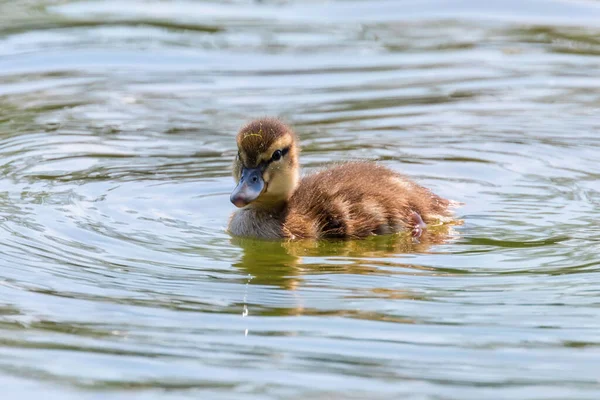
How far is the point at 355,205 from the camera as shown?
6.00 meters

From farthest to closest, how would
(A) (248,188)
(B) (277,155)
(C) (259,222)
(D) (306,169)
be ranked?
(D) (306,169), (C) (259,222), (B) (277,155), (A) (248,188)

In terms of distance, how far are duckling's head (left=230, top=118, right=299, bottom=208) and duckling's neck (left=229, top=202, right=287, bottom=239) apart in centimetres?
8

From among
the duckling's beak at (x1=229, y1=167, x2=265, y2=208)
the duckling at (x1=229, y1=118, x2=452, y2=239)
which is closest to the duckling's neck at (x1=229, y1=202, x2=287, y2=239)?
the duckling at (x1=229, y1=118, x2=452, y2=239)

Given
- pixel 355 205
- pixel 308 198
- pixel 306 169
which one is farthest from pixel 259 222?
pixel 306 169

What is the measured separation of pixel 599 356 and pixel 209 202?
3.05 meters

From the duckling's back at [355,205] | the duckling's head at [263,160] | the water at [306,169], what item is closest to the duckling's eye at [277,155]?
the duckling's head at [263,160]

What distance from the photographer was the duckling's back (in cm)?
597

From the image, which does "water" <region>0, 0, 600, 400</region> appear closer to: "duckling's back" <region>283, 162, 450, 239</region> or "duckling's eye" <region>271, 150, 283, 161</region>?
"duckling's back" <region>283, 162, 450, 239</region>

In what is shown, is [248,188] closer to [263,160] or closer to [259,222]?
[263,160]

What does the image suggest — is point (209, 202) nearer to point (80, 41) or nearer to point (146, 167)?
point (146, 167)

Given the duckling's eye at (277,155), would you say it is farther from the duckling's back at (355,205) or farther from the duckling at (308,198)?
the duckling's back at (355,205)

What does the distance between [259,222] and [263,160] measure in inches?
13.4

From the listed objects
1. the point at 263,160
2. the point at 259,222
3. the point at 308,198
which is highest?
the point at 263,160

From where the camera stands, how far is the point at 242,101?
8750 millimetres
